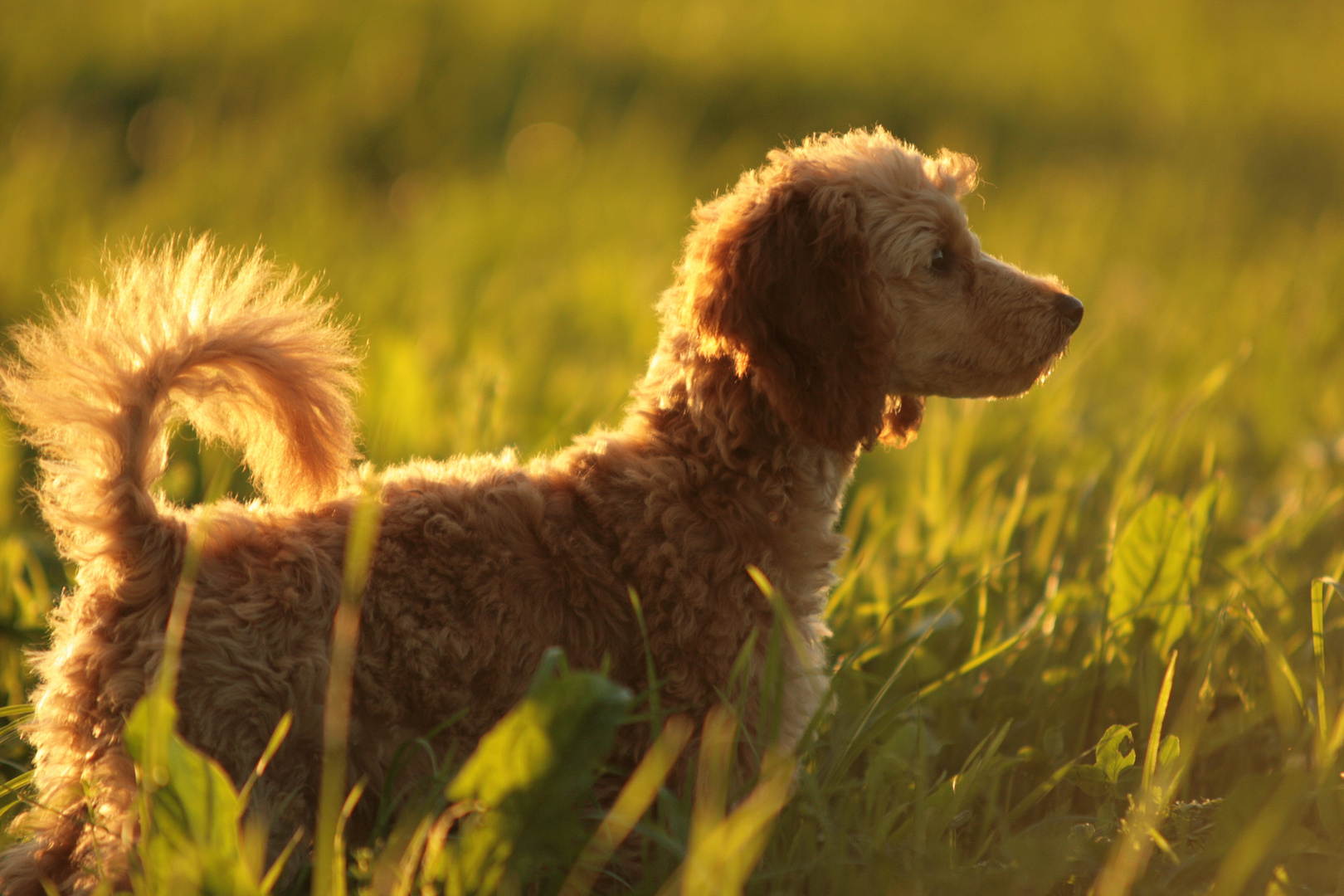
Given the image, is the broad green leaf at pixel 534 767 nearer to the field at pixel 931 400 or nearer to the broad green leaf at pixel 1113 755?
the field at pixel 931 400

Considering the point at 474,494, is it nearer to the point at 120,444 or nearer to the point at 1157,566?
the point at 120,444

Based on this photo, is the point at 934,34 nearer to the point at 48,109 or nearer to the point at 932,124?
the point at 932,124

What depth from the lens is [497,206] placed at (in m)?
7.55

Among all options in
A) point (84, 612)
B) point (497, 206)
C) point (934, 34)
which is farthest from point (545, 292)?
point (934, 34)

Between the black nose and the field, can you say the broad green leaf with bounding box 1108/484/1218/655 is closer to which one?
the field

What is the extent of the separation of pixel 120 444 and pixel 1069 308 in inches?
92.4

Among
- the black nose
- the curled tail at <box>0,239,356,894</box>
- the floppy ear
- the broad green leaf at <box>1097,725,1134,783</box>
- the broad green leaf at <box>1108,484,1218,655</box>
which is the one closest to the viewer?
the curled tail at <box>0,239,356,894</box>

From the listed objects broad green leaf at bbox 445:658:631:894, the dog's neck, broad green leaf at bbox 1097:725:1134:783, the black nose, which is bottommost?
broad green leaf at bbox 445:658:631:894

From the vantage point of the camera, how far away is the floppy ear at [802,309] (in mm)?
2650

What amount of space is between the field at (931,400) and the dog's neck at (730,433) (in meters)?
0.38

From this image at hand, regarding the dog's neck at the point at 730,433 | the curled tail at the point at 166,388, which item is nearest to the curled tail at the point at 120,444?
the curled tail at the point at 166,388

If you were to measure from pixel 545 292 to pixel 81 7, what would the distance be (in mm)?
5765

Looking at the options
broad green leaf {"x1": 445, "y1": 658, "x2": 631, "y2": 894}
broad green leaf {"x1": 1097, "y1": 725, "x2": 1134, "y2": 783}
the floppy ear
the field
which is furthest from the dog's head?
broad green leaf {"x1": 445, "y1": 658, "x2": 631, "y2": 894}

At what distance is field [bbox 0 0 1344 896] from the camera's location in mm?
2297
